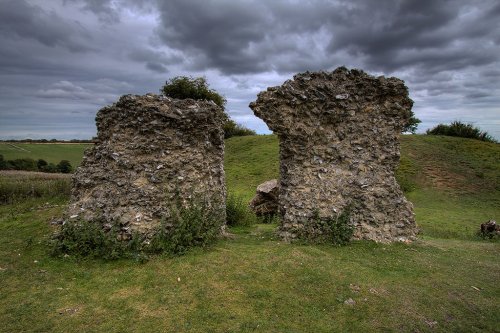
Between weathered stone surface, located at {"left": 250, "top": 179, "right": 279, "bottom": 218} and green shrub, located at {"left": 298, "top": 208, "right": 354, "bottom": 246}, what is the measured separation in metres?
5.58

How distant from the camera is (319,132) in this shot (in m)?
10.2

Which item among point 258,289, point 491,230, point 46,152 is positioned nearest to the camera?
point 258,289

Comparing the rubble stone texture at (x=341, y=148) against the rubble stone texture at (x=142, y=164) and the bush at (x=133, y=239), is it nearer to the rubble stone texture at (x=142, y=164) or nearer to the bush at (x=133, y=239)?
the rubble stone texture at (x=142, y=164)

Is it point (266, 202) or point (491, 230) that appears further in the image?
point (266, 202)

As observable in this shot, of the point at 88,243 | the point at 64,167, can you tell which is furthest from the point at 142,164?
the point at 64,167

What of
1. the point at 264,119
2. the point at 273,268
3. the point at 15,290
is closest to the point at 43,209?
the point at 15,290

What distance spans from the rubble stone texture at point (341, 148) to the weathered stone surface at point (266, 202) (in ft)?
16.5

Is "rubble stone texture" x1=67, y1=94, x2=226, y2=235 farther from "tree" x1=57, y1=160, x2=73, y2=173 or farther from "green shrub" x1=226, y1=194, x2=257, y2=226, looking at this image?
"tree" x1=57, y1=160, x2=73, y2=173

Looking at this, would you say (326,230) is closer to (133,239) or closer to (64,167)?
(133,239)

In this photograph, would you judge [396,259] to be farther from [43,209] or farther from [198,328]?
[43,209]

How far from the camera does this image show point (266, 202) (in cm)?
1562

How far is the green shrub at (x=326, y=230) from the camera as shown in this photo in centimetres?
969

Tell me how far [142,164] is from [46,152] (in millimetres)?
42069

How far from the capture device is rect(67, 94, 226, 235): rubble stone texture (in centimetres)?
869
